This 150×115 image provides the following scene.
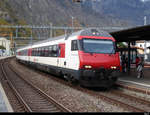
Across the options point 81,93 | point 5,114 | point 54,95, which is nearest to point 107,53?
point 81,93

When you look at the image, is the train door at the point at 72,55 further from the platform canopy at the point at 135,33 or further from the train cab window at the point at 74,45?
the platform canopy at the point at 135,33

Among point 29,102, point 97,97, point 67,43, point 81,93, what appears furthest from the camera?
point 67,43

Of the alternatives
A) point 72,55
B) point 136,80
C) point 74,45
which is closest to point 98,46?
point 74,45

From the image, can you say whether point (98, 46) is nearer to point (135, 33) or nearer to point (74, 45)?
point (74, 45)

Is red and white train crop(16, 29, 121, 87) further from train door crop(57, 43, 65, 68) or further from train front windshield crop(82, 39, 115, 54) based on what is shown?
Answer: train door crop(57, 43, 65, 68)

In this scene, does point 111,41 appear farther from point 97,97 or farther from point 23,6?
point 23,6

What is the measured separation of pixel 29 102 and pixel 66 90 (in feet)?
10.8

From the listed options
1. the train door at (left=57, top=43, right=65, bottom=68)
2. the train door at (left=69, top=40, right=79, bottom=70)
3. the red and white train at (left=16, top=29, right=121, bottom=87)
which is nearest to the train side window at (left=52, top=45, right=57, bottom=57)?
the train door at (left=57, top=43, right=65, bottom=68)

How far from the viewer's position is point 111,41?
48.3ft

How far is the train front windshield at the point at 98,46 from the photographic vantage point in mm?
13957

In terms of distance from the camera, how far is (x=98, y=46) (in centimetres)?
1421

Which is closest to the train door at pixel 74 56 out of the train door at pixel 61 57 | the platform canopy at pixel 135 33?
the train door at pixel 61 57

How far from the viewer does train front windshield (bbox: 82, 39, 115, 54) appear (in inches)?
549

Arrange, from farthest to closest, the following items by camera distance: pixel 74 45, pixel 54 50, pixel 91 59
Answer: pixel 54 50, pixel 74 45, pixel 91 59
